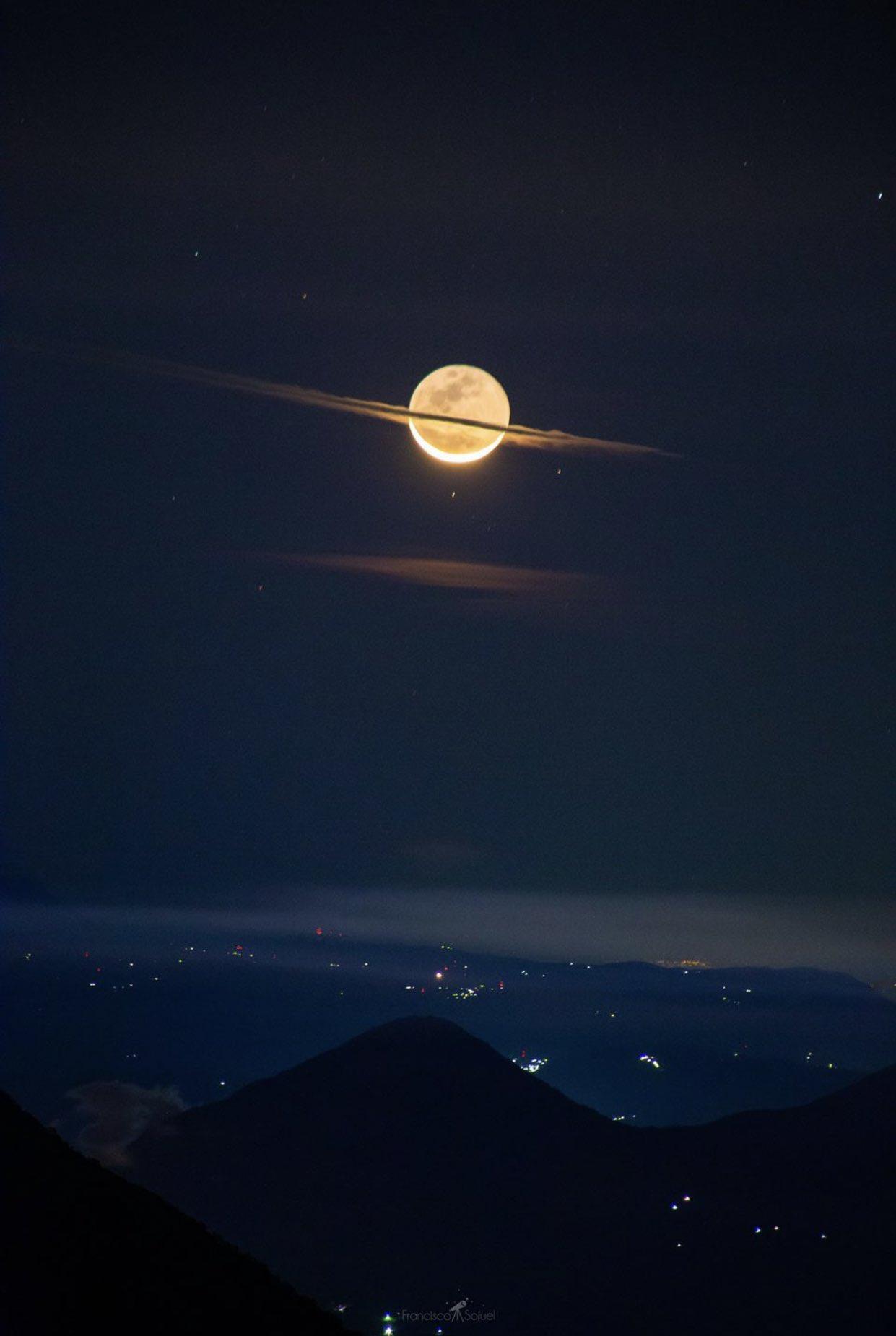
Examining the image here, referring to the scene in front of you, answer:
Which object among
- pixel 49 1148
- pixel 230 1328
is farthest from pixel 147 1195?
pixel 230 1328

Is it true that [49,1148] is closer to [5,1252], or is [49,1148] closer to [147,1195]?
[147,1195]

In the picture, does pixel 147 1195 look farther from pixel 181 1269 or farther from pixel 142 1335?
pixel 142 1335

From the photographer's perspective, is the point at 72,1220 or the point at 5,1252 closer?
the point at 5,1252

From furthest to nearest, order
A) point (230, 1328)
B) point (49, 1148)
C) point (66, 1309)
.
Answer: point (49, 1148), point (230, 1328), point (66, 1309)

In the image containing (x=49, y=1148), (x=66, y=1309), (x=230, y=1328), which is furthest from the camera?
(x=49, y=1148)

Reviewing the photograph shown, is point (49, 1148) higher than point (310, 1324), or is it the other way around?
point (49, 1148)

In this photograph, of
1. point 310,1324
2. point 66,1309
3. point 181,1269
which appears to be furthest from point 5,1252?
point 310,1324
